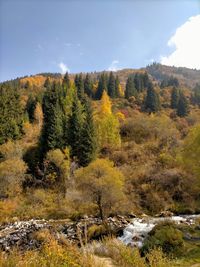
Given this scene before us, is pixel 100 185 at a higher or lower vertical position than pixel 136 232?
higher

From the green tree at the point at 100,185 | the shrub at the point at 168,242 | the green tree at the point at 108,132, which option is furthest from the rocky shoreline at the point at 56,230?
the green tree at the point at 108,132

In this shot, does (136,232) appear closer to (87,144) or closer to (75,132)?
(87,144)

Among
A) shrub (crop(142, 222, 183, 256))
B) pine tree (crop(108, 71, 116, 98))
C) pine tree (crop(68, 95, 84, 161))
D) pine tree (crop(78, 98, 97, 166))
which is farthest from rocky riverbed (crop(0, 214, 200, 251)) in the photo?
pine tree (crop(108, 71, 116, 98))

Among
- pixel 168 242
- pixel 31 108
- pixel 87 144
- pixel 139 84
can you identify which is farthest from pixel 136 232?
pixel 139 84

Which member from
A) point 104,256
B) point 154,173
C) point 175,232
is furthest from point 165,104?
point 104,256

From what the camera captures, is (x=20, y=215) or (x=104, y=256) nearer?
(x=104, y=256)

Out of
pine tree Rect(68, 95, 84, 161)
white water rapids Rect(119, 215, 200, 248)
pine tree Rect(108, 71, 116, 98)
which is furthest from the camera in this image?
pine tree Rect(108, 71, 116, 98)

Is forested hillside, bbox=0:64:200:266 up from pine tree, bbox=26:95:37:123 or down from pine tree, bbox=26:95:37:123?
down

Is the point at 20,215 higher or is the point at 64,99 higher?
the point at 64,99

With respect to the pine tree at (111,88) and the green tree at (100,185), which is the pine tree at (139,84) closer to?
the pine tree at (111,88)

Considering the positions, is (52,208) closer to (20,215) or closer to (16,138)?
(20,215)

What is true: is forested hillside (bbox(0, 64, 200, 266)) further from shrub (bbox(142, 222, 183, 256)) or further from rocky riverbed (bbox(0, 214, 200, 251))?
shrub (bbox(142, 222, 183, 256))

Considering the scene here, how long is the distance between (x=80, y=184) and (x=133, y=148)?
88.8 feet

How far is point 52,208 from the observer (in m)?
35.2
